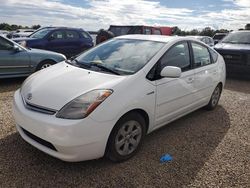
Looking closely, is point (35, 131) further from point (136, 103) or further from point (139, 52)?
point (139, 52)

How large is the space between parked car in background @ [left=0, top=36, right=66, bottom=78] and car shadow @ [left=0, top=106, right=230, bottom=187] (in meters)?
3.44

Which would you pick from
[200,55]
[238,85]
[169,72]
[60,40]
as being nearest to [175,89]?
[169,72]

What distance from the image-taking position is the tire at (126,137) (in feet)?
10.6

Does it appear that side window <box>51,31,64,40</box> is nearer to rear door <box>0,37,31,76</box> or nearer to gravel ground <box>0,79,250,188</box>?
rear door <box>0,37,31,76</box>

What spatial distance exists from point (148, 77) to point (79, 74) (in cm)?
92

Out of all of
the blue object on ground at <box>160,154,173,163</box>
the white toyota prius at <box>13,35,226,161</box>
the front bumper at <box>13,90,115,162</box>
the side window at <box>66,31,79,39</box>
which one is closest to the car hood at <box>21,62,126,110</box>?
the white toyota prius at <box>13,35,226,161</box>

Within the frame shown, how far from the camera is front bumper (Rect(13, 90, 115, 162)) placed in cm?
288

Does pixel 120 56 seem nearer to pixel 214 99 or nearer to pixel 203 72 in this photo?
pixel 203 72

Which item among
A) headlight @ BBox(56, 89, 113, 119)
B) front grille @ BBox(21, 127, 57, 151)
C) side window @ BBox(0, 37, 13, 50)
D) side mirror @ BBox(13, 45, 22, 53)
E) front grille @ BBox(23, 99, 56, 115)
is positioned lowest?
front grille @ BBox(21, 127, 57, 151)

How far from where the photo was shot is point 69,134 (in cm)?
287

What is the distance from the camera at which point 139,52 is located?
405 cm

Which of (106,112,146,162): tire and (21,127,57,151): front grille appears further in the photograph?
(106,112,146,162): tire

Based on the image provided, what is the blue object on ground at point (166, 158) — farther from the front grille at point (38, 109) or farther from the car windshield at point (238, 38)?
the car windshield at point (238, 38)

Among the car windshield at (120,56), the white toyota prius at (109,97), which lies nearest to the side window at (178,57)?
the white toyota prius at (109,97)
